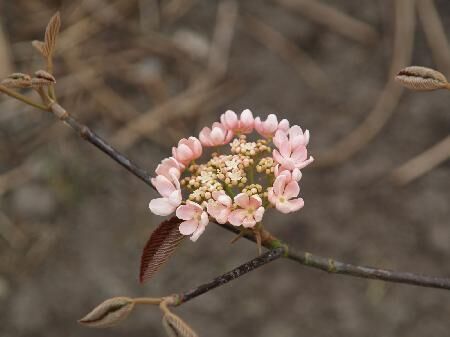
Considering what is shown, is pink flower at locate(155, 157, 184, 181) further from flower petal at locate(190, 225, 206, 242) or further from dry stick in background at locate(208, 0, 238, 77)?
dry stick in background at locate(208, 0, 238, 77)

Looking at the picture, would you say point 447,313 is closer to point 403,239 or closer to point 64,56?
point 403,239

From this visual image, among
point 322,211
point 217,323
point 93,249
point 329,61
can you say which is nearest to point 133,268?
point 93,249

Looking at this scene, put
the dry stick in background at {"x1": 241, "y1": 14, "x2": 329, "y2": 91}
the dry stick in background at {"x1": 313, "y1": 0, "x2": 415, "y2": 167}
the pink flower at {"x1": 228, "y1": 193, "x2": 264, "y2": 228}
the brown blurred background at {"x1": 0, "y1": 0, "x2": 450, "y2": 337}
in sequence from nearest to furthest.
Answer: the pink flower at {"x1": 228, "y1": 193, "x2": 264, "y2": 228} → the brown blurred background at {"x1": 0, "y1": 0, "x2": 450, "y2": 337} → the dry stick in background at {"x1": 313, "y1": 0, "x2": 415, "y2": 167} → the dry stick in background at {"x1": 241, "y1": 14, "x2": 329, "y2": 91}

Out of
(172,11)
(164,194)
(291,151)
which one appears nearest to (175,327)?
(164,194)

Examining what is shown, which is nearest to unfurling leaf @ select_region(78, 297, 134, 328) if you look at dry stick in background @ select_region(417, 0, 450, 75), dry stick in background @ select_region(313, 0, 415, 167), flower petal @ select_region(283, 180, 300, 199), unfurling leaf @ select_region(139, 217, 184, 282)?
unfurling leaf @ select_region(139, 217, 184, 282)

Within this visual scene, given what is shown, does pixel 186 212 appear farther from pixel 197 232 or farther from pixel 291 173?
pixel 291 173

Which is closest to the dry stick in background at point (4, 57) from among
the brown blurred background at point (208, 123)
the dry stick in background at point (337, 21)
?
the brown blurred background at point (208, 123)

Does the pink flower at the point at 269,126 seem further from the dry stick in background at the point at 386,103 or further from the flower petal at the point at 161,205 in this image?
the dry stick in background at the point at 386,103
